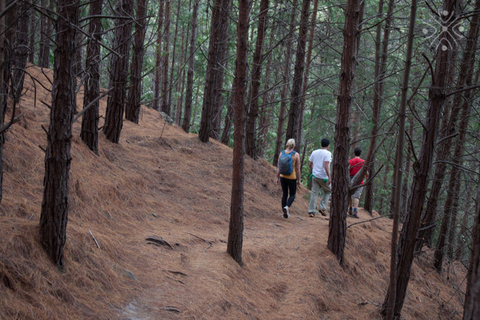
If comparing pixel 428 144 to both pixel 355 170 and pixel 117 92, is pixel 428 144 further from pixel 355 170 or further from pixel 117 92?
pixel 117 92

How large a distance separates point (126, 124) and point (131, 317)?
10421 mm

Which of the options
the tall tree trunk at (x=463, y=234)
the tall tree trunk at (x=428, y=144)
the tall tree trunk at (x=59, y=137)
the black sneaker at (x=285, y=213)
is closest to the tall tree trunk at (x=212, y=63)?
the black sneaker at (x=285, y=213)

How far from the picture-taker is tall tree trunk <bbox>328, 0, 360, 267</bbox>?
754 centimetres

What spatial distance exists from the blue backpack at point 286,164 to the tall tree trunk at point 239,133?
3969 millimetres

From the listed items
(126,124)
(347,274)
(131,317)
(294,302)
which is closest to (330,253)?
(347,274)

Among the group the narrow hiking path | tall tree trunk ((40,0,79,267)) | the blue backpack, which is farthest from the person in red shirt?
tall tree trunk ((40,0,79,267))

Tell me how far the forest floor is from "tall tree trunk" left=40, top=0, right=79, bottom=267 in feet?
0.78

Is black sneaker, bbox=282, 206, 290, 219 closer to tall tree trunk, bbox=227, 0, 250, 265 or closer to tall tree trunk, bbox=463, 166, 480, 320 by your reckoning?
tall tree trunk, bbox=227, 0, 250, 265

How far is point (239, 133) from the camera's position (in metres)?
6.39

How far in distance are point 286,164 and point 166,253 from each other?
4.81 metres

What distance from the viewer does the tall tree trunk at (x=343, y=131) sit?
7.54 m

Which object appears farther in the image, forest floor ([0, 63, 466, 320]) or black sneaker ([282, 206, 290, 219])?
black sneaker ([282, 206, 290, 219])

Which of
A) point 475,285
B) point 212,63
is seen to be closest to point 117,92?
point 212,63

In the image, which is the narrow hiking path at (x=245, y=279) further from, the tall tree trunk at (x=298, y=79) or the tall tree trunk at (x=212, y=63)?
the tall tree trunk at (x=298, y=79)
